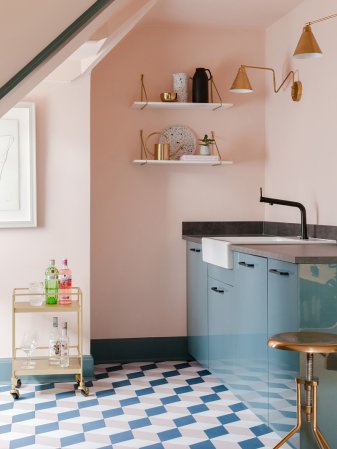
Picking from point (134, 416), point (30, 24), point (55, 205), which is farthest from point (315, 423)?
point (55, 205)

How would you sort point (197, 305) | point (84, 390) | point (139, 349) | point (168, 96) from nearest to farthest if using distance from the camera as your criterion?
1. point (84, 390)
2. point (197, 305)
3. point (168, 96)
4. point (139, 349)

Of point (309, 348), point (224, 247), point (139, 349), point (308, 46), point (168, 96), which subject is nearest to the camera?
point (309, 348)

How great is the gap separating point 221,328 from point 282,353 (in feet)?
3.33

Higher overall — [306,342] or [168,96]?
[168,96]

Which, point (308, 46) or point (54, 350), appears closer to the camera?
point (308, 46)

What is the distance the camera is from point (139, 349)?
4.77 metres

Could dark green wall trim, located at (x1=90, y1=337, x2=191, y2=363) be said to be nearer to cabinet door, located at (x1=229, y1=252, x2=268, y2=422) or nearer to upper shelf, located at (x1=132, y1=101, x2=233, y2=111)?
cabinet door, located at (x1=229, y1=252, x2=268, y2=422)

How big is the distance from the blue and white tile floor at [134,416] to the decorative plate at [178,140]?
1.57 meters

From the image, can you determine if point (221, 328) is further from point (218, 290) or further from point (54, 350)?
point (54, 350)

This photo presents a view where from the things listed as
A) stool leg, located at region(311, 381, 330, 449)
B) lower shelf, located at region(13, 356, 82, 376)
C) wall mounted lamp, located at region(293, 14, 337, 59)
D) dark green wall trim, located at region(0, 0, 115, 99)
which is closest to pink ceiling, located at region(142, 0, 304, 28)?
wall mounted lamp, located at region(293, 14, 337, 59)

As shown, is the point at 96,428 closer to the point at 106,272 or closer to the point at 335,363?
the point at 335,363

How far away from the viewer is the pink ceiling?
13.9 feet

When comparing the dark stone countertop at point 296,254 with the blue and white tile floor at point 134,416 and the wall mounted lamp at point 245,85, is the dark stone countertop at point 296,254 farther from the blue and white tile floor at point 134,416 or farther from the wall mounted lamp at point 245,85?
the wall mounted lamp at point 245,85

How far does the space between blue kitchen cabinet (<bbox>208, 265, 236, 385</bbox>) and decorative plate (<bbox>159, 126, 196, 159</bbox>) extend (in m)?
1.05
